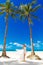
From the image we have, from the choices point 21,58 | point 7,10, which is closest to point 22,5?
point 7,10

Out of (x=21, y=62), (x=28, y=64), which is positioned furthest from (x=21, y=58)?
(x=28, y=64)

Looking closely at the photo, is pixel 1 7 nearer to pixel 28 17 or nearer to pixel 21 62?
pixel 28 17

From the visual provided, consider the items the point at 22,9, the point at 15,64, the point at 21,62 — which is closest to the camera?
the point at 15,64

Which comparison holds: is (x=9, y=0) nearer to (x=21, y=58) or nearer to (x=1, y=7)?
(x=1, y=7)

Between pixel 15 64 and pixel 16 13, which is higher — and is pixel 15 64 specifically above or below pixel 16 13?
below

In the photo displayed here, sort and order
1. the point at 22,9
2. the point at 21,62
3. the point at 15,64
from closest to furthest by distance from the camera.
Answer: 1. the point at 15,64
2. the point at 21,62
3. the point at 22,9

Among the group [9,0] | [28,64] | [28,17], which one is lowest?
[28,64]

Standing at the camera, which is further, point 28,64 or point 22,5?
point 22,5

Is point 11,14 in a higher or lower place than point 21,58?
higher

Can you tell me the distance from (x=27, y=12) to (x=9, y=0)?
3.48 m

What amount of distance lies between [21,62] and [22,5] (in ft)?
45.9

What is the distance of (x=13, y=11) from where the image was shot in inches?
1250

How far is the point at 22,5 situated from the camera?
3148cm

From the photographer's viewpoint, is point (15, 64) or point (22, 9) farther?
point (22, 9)
